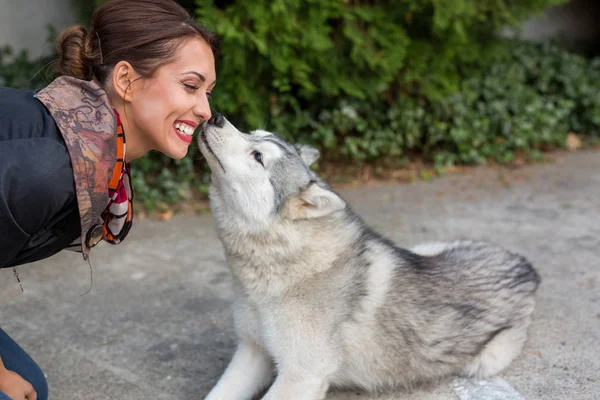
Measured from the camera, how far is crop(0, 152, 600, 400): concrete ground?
3.40 meters

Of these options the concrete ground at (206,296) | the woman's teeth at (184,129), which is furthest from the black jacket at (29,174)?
the concrete ground at (206,296)

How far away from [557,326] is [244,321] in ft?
6.45

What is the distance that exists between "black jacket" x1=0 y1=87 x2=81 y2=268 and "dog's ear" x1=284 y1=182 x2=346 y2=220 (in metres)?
1.06

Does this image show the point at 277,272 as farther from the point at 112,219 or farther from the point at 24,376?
the point at 24,376

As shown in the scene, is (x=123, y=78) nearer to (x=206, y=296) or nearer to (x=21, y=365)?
(x=21, y=365)

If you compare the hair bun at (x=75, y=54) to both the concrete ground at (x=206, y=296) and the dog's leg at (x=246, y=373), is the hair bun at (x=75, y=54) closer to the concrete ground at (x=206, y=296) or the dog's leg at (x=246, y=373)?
the dog's leg at (x=246, y=373)

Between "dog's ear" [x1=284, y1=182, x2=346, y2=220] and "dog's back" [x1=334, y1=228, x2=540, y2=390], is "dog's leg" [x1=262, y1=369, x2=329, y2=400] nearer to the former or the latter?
"dog's back" [x1=334, y1=228, x2=540, y2=390]

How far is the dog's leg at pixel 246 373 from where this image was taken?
3156mm

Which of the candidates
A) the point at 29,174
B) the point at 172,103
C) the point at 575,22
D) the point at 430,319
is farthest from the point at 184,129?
the point at 575,22

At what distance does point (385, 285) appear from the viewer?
3.16m

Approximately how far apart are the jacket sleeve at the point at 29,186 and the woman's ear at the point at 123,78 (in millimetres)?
491

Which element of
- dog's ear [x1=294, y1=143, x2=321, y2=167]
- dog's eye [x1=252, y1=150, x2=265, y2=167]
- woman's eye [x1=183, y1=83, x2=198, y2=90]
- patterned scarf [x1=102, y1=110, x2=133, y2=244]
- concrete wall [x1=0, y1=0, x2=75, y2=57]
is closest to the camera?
patterned scarf [x1=102, y1=110, x2=133, y2=244]

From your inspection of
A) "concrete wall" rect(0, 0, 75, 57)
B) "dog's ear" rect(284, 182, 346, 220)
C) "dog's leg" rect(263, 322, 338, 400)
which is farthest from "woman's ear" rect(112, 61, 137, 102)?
"concrete wall" rect(0, 0, 75, 57)

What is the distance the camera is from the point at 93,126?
2.40 meters
